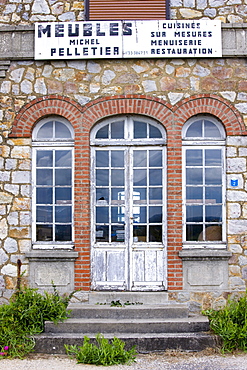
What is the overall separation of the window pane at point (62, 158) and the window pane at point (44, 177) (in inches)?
8.2

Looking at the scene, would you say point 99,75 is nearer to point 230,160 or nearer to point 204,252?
point 230,160

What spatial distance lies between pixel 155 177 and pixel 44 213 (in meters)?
1.99

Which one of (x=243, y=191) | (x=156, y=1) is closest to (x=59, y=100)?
(x=156, y=1)

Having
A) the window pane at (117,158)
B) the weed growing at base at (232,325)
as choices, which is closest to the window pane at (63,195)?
the window pane at (117,158)

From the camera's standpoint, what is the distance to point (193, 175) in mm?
7707

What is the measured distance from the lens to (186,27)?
24.7 feet

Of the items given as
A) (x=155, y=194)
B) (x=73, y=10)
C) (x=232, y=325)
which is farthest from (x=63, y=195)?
(x=232, y=325)

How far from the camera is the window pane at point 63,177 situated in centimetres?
777

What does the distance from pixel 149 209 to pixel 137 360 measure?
2.55m

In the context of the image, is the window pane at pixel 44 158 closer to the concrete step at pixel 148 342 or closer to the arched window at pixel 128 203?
the arched window at pixel 128 203

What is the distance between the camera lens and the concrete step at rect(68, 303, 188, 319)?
6898 mm

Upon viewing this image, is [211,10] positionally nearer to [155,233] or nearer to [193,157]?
[193,157]

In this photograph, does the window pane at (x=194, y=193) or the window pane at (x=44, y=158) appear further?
the window pane at (x=44, y=158)

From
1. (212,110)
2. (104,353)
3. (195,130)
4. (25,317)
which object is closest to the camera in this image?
(104,353)
